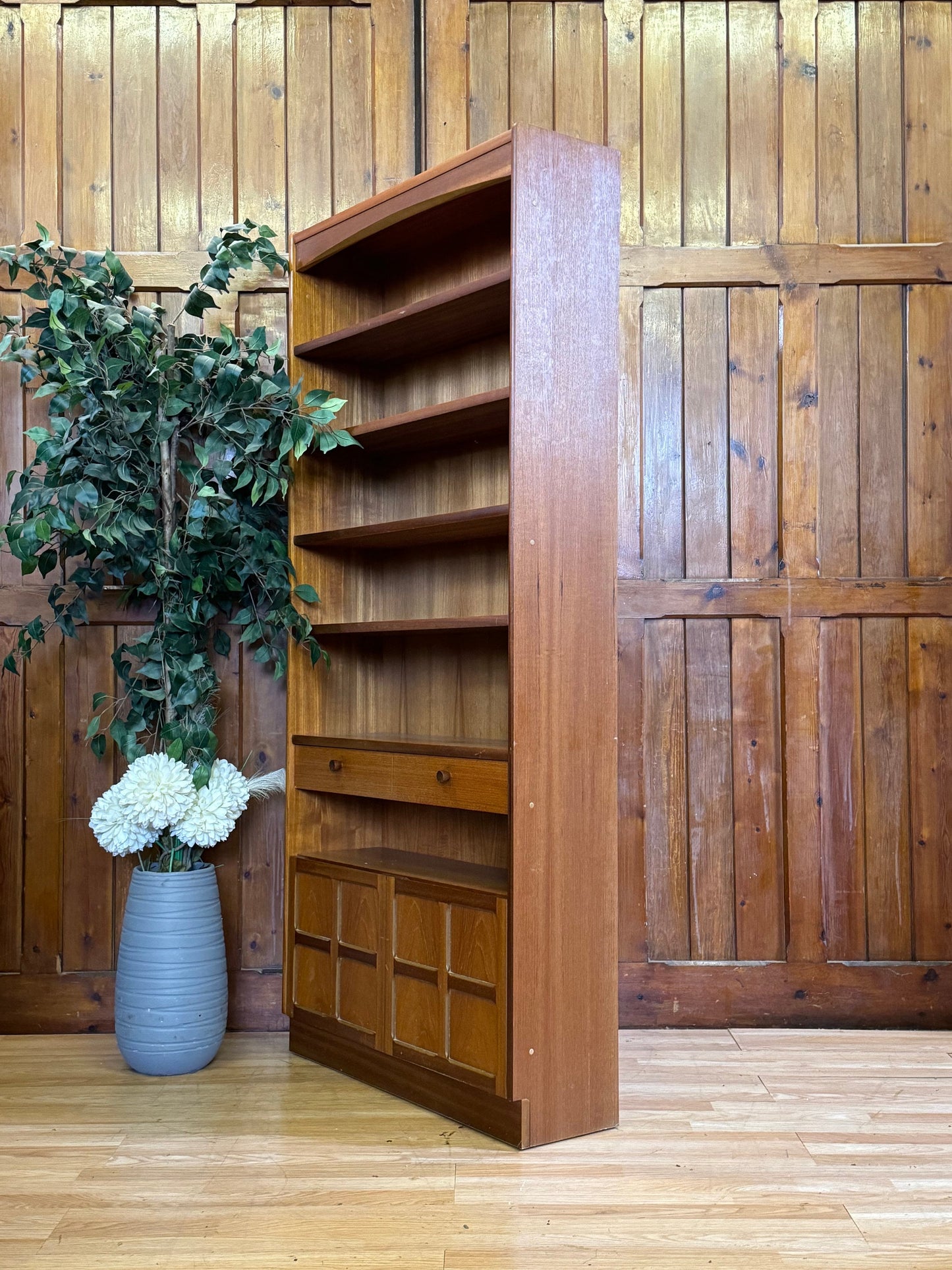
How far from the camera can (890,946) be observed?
3.54 meters

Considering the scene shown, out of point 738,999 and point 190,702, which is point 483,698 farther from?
point 738,999

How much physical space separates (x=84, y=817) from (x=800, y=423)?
107 inches

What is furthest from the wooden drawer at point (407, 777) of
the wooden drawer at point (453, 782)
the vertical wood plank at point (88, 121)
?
the vertical wood plank at point (88, 121)

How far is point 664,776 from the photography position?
3580mm

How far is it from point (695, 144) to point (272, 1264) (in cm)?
342

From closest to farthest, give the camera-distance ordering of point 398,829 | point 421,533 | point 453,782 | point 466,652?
point 453,782
point 421,533
point 466,652
point 398,829

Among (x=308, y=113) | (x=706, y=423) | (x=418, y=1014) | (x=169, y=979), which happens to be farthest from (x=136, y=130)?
(x=418, y=1014)

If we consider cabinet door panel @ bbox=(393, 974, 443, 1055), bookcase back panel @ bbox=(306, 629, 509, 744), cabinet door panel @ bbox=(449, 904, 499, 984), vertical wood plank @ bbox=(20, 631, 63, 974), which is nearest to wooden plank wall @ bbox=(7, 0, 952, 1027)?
vertical wood plank @ bbox=(20, 631, 63, 974)

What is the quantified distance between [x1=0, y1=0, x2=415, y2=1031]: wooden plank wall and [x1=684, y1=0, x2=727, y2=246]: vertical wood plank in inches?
36.7

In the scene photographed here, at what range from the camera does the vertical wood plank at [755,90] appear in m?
3.60

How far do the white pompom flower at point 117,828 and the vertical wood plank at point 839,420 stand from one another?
231 centimetres

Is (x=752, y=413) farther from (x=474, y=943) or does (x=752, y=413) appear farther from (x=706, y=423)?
(x=474, y=943)

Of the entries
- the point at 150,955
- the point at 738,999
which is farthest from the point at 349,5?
the point at 738,999

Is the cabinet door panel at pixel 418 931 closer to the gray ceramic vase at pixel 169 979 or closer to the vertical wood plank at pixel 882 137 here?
the gray ceramic vase at pixel 169 979
